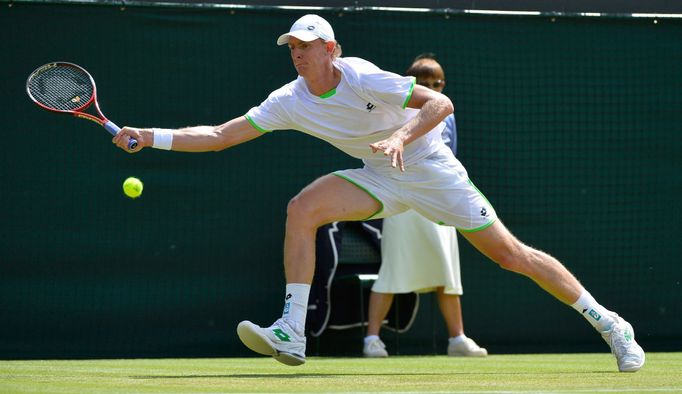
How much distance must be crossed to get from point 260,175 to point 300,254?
296 cm

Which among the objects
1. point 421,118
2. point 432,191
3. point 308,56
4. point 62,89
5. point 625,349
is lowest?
point 625,349

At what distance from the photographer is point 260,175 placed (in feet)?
28.2

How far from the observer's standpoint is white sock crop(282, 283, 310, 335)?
5.62 m

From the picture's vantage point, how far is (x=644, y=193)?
9047 mm

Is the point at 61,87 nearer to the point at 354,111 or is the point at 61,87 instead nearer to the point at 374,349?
the point at 354,111

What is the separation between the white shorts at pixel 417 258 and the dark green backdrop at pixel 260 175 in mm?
750

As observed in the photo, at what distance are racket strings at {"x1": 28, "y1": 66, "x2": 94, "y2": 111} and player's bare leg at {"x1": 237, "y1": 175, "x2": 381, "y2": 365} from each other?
136 centimetres

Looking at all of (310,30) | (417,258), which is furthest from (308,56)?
(417,258)

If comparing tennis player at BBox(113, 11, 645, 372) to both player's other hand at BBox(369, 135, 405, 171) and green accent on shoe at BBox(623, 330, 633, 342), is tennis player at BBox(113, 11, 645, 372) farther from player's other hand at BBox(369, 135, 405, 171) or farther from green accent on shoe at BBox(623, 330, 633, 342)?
player's other hand at BBox(369, 135, 405, 171)

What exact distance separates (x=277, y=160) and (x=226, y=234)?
632 millimetres

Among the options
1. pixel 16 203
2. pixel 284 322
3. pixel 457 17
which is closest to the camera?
pixel 284 322

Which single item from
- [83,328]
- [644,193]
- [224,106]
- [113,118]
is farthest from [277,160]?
[644,193]

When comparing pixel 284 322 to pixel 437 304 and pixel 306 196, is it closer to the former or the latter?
pixel 306 196

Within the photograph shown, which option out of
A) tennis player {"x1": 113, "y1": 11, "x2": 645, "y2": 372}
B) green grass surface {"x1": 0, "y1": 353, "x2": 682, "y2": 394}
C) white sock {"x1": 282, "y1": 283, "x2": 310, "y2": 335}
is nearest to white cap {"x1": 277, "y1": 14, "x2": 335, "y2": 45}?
tennis player {"x1": 113, "y1": 11, "x2": 645, "y2": 372}
